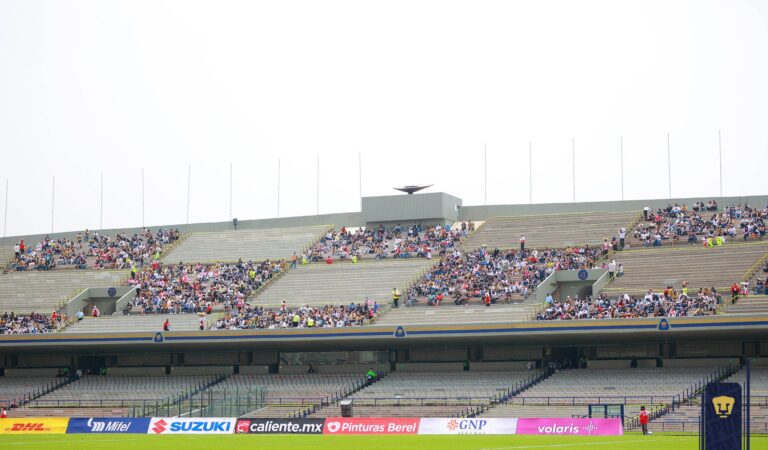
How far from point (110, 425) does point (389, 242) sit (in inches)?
1160

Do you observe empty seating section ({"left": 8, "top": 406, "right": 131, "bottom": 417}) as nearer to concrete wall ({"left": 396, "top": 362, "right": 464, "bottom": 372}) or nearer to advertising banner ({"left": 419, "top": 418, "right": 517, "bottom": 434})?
concrete wall ({"left": 396, "top": 362, "right": 464, "bottom": 372})

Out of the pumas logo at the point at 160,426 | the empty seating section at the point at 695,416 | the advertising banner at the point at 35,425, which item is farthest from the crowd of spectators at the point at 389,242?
the advertising banner at the point at 35,425

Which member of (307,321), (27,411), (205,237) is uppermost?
(205,237)

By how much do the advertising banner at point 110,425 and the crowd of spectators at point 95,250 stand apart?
28.0 metres

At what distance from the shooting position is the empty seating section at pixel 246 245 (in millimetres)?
81188

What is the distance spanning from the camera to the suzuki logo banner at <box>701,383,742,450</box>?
2181 cm

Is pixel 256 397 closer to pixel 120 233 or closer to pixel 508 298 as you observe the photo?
pixel 508 298

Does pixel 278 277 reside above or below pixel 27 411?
above

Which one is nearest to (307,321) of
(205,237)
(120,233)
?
(205,237)

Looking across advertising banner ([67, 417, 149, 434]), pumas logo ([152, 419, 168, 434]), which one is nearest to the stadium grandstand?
pumas logo ([152, 419, 168, 434])

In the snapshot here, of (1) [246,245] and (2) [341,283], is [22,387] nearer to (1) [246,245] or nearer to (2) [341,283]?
(1) [246,245]

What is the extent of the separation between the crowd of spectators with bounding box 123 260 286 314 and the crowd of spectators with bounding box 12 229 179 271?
3.53 m

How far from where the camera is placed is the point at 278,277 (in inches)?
3004

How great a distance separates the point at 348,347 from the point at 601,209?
21.9m
